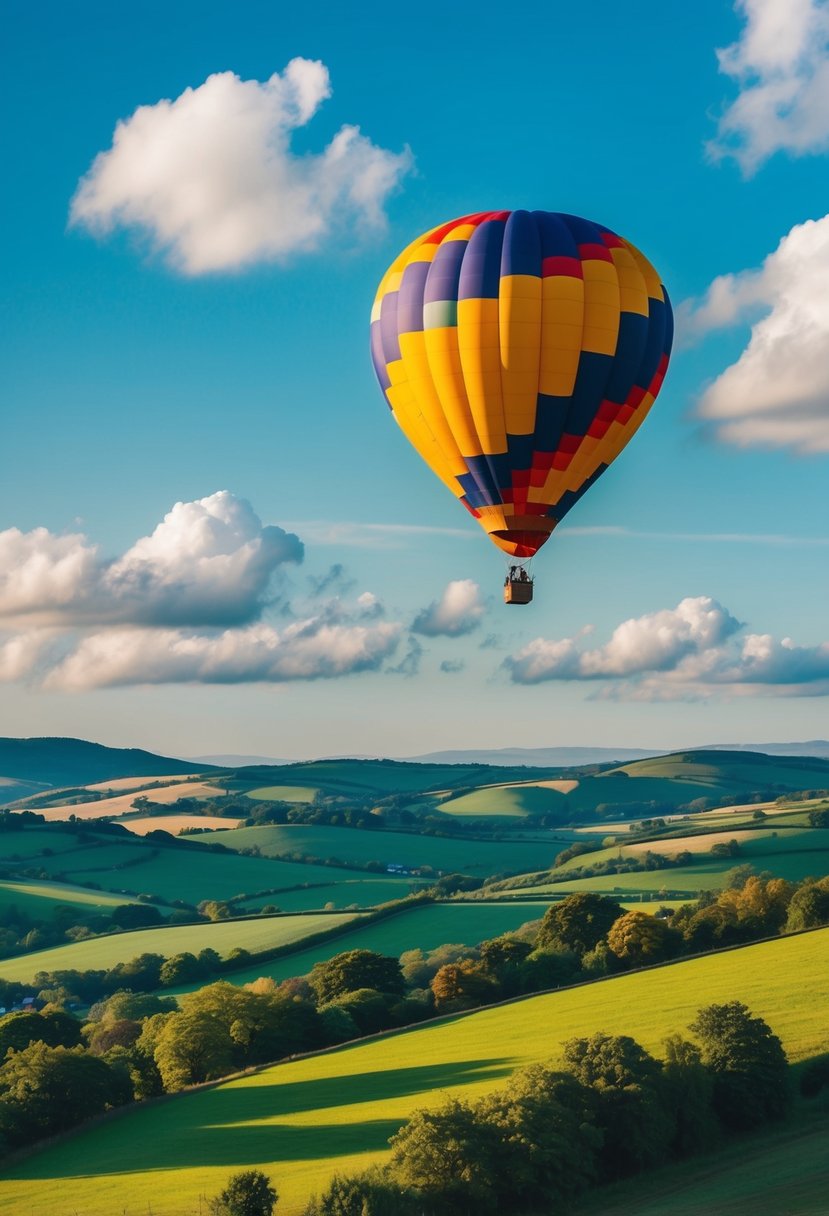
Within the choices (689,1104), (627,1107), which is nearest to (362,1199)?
(627,1107)

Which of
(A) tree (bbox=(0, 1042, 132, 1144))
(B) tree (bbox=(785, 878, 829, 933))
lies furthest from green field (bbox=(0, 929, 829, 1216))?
(B) tree (bbox=(785, 878, 829, 933))

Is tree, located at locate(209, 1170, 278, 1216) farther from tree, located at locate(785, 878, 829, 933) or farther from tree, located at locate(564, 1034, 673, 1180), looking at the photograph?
tree, located at locate(785, 878, 829, 933)

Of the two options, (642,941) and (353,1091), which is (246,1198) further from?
(642,941)

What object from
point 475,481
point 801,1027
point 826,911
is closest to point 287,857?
point 826,911

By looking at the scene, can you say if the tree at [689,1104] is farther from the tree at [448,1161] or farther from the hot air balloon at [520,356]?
the hot air balloon at [520,356]

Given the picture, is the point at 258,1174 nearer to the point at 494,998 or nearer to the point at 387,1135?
the point at 387,1135
